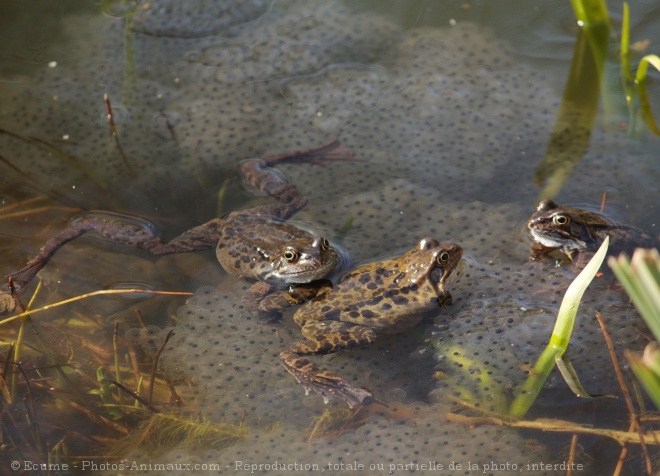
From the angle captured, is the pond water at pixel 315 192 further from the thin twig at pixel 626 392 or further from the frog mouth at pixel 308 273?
the frog mouth at pixel 308 273

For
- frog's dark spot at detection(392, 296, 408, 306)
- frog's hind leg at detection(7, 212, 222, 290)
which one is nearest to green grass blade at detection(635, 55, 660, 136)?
frog's dark spot at detection(392, 296, 408, 306)

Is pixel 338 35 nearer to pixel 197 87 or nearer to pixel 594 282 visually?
pixel 197 87

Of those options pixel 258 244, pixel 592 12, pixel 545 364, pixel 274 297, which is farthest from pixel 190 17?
pixel 545 364

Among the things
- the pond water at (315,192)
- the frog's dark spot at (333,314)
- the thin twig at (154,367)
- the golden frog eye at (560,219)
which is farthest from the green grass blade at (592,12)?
the thin twig at (154,367)

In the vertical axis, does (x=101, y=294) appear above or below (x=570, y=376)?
below

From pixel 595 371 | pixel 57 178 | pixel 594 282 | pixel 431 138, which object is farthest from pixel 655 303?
pixel 57 178

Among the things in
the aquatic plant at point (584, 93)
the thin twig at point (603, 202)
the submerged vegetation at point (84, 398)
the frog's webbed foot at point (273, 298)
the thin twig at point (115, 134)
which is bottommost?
the submerged vegetation at point (84, 398)

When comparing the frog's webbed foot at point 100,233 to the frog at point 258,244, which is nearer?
the frog at point 258,244

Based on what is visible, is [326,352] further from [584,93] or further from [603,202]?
[584,93]
